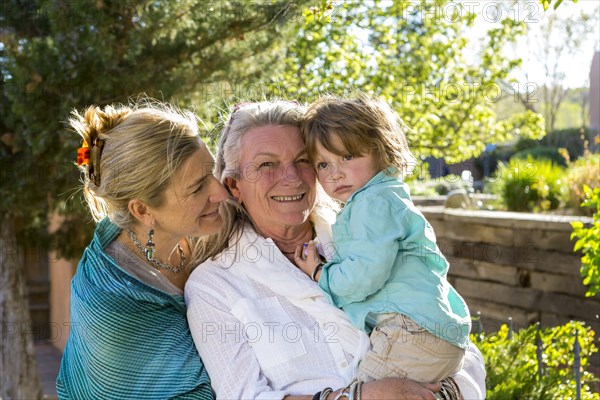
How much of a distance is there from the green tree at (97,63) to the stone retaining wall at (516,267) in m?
2.93

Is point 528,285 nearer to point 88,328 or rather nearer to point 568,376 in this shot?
point 568,376

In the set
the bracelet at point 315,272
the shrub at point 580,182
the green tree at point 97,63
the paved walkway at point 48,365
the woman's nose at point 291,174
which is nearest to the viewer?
the bracelet at point 315,272

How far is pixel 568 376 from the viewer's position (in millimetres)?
4434

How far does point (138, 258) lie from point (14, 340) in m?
4.78

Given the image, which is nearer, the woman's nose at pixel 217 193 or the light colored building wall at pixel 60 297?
the woman's nose at pixel 217 193

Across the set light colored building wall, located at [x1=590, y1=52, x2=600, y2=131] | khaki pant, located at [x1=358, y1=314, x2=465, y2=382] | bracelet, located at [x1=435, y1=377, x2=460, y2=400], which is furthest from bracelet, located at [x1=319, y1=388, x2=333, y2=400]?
light colored building wall, located at [x1=590, y1=52, x2=600, y2=131]

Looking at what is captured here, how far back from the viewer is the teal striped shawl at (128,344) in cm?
255

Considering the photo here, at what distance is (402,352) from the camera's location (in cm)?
252

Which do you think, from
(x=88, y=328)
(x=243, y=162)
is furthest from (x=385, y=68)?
(x=88, y=328)

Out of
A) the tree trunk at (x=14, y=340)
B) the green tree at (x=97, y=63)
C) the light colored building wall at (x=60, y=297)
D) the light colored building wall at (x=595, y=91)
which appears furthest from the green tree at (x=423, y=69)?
the light colored building wall at (x=595, y=91)

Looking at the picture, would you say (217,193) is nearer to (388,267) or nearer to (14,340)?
(388,267)

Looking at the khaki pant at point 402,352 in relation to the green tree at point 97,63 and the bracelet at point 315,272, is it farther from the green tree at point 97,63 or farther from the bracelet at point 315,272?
the green tree at point 97,63

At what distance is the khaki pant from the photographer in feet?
8.24

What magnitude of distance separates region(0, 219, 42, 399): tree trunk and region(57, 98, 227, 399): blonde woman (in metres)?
4.53
